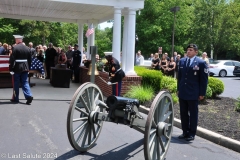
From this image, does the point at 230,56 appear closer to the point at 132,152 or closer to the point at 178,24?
the point at 178,24

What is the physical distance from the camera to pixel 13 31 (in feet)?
101

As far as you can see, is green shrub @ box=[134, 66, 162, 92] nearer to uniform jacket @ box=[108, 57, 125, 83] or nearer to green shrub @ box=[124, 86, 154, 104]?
green shrub @ box=[124, 86, 154, 104]

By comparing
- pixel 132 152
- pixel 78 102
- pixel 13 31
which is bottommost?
pixel 132 152

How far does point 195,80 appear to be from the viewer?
6.64m

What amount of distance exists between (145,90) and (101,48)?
3173 cm

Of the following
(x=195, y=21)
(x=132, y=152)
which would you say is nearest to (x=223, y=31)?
(x=195, y=21)

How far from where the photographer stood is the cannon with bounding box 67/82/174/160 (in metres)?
4.75

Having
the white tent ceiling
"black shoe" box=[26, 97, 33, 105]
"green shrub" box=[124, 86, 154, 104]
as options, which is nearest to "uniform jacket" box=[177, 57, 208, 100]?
"green shrub" box=[124, 86, 154, 104]

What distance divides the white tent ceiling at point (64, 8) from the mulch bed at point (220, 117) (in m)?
3.93

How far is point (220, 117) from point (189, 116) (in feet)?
7.51

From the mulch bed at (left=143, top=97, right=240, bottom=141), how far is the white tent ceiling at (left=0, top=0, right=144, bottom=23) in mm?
3925

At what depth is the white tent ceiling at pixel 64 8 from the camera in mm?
12000

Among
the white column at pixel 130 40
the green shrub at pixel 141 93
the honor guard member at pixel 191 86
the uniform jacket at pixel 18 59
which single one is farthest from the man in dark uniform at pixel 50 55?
the honor guard member at pixel 191 86

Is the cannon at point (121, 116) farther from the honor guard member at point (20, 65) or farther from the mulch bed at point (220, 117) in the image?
the honor guard member at point (20, 65)
